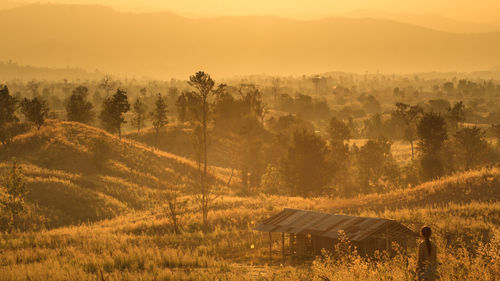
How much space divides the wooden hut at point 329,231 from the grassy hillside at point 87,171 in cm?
2715

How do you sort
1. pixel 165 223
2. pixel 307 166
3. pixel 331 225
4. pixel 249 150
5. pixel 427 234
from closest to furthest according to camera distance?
pixel 427 234, pixel 331 225, pixel 165 223, pixel 307 166, pixel 249 150

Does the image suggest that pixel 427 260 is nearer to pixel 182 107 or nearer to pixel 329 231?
pixel 329 231

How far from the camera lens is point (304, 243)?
33469 mm

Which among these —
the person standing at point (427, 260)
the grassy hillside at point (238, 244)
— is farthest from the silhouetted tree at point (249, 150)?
the person standing at point (427, 260)

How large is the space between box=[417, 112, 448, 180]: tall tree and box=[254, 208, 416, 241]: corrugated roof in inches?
1651

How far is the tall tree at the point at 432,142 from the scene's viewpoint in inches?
2793

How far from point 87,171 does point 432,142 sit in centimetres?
4579

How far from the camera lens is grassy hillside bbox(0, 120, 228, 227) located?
58219 millimetres

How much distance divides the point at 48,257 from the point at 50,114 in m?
94.4

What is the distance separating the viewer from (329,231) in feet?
100

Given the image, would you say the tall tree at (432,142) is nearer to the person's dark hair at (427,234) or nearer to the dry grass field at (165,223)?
the dry grass field at (165,223)

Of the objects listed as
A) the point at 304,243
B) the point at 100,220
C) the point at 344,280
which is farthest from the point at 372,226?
the point at 100,220

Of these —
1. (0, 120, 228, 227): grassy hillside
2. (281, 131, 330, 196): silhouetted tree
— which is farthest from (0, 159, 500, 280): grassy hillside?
(281, 131, 330, 196): silhouetted tree

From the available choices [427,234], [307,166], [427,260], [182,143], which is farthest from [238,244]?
[182,143]
